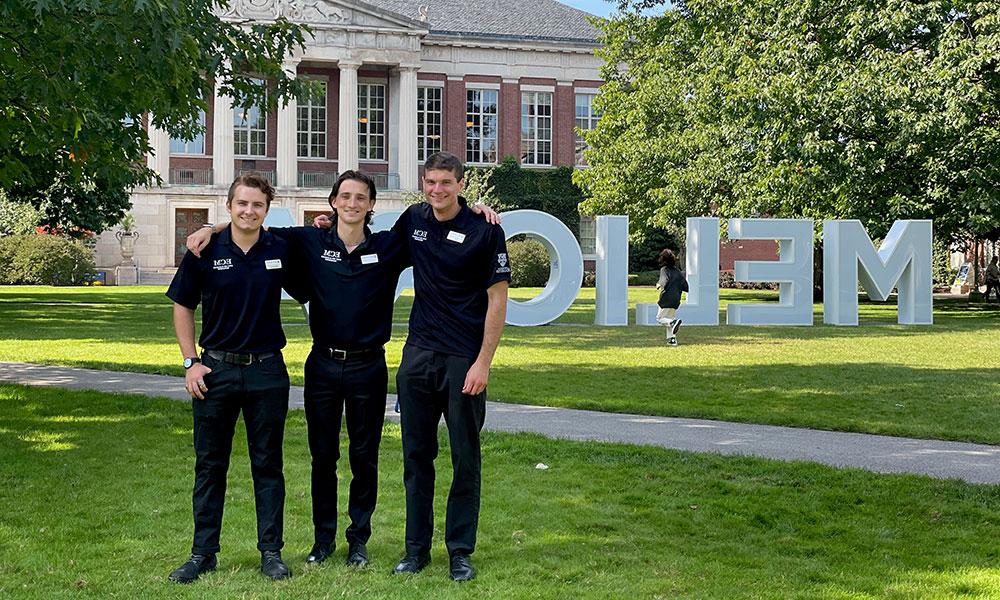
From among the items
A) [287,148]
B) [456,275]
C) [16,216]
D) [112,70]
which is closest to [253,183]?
[456,275]

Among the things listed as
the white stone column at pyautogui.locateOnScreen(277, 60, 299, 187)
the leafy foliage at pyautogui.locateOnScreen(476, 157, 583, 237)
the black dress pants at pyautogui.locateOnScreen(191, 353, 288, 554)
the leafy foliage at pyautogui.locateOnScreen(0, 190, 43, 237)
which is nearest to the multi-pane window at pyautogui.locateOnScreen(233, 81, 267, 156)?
the white stone column at pyautogui.locateOnScreen(277, 60, 299, 187)

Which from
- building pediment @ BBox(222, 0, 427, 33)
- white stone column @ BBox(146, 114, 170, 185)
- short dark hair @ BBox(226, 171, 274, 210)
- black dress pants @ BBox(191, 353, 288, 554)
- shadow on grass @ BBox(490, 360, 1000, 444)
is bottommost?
shadow on grass @ BBox(490, 360, 1000, 444)

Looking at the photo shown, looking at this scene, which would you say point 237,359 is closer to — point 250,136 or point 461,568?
point 461,568

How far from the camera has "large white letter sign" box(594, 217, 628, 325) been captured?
2338 centimetres

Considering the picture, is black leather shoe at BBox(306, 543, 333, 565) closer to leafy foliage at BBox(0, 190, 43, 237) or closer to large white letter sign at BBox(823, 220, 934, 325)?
large white letter sign at BBox(823, 220, 934, 325)

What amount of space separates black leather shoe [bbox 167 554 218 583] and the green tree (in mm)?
3482

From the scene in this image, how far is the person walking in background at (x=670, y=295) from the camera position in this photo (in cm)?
2041

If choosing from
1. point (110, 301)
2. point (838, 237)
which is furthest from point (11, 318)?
point (838, 237)

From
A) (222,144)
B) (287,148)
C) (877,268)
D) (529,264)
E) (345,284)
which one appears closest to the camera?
(345,284)

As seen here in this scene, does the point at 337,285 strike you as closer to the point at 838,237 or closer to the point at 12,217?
the point at 838,237

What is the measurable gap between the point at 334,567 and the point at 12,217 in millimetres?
45197

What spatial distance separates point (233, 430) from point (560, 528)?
209 cm

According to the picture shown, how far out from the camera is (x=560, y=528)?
270 inches

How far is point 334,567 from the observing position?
19.4 feet
